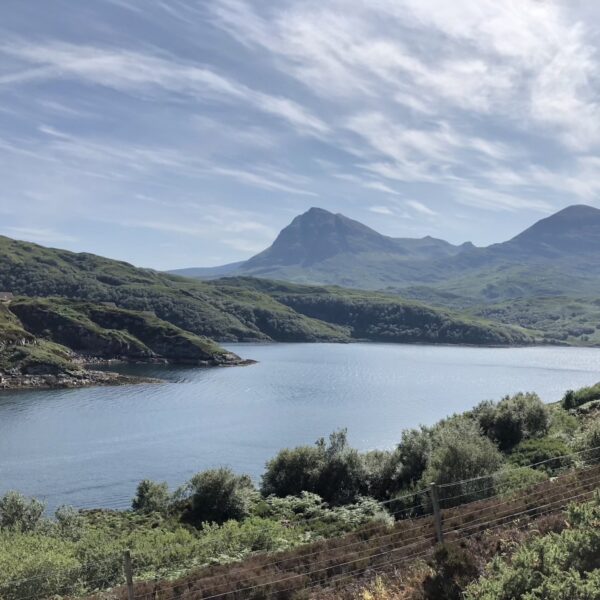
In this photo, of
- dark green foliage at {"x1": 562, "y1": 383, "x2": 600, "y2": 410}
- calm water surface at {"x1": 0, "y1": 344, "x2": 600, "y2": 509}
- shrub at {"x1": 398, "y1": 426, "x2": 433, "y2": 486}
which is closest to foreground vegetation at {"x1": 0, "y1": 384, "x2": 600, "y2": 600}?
shrub at {"x1": 398, "y1": 426, "x2": 433, "y2": 486}

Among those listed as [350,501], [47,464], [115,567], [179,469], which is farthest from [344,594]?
[47,464]

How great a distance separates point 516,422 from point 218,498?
2422 centimetres

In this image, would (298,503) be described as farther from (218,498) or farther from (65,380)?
(65,380)

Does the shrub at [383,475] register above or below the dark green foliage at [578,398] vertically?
below

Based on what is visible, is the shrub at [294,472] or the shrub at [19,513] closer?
the shrub at [19,513]

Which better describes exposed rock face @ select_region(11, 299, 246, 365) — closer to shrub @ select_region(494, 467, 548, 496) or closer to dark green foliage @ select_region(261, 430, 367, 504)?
dark green foliage @ select_region(261, 430, 367, 504)

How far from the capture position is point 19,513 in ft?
139

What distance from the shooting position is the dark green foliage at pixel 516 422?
4616 cm

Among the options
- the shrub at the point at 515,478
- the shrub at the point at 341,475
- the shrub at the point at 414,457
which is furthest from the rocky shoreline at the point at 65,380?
the shrub at the point at 515,478

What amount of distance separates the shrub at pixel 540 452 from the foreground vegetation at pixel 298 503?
0.36 ft

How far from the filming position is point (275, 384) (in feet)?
483

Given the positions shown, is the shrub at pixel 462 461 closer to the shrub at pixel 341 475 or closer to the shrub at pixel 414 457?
the shrub at pixel 414 457

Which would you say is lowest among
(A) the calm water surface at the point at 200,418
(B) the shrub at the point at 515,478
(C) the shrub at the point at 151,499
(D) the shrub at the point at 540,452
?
(A) the calm water surface at the point at 200,418

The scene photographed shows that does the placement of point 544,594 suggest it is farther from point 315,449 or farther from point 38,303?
point 38,303
